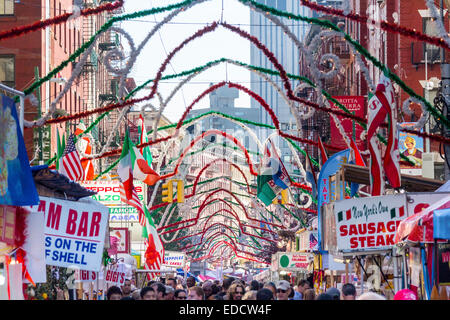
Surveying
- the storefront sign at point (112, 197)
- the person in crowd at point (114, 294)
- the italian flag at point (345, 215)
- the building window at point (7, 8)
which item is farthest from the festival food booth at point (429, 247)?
the building window at point (7, 8)

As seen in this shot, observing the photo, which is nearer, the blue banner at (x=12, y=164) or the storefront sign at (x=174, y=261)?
the blue banner at (x=12, y=164)

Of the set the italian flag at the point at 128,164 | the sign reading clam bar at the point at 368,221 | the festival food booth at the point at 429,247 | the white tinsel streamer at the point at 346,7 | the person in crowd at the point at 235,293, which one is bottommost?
the person in crowd at the point at 235,293

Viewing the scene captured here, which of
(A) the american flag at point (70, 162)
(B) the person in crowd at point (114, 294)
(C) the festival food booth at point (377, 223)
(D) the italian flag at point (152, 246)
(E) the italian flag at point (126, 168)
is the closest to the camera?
(B) the person in crowd at point (114, 294)

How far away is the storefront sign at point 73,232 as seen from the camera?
14805mm

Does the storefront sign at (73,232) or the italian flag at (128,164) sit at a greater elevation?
the italian flag at (128,164)

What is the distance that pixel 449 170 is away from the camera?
20.0m

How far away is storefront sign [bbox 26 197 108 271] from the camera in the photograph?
14.8 m

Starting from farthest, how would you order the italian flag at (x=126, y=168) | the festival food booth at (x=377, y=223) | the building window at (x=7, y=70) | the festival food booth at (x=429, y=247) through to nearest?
the building window at (x=7, y=70), the italian flag at (x=126, y=168), the festival food booth at (x=377, y=223), the festival food booth at (x=429, y=247)

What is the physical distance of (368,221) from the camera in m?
16.5

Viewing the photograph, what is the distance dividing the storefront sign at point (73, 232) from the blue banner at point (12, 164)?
193 centimetres

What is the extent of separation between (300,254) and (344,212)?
87.7ft

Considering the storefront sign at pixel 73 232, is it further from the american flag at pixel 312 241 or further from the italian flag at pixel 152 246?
the american flag at pixel 312 241

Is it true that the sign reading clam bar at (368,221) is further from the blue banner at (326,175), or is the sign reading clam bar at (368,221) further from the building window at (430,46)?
the building window at (430,46)
